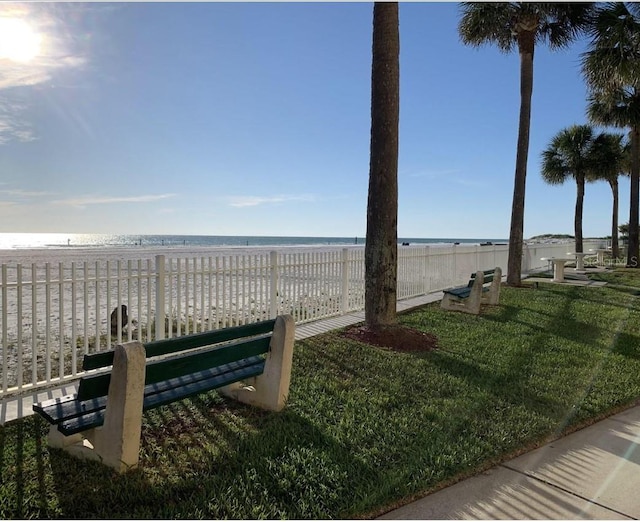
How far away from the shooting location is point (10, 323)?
903cm

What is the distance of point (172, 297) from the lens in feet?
32.7

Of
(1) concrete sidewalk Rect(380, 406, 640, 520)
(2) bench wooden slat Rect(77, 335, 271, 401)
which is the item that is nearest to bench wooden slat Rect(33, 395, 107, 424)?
(2) bench wooden slat Rect(77, 335, 271, 401)

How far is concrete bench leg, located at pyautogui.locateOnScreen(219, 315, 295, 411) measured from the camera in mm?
4168

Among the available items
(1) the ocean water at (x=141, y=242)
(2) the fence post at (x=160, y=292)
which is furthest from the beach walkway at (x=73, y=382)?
(1) the ocean water at (x=141, y=242)

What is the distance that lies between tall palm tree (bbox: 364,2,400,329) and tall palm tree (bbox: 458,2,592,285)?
8590 millimetres

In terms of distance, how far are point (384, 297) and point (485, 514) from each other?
4.52 metres

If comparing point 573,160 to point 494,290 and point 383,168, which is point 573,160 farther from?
point 383,168

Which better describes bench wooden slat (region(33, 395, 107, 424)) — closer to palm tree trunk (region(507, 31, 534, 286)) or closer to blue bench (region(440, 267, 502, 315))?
blue bench (region(440, 267, 502, 315))

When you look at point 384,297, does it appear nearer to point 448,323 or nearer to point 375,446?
point 448,323

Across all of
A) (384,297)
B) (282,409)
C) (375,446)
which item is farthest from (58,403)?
(384,297)

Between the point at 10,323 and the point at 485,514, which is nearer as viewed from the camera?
the point at 485,514

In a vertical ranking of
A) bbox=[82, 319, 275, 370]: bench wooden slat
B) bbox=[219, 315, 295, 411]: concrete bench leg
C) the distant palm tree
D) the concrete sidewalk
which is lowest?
the concrete sidewalk

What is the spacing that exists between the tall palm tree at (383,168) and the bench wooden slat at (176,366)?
142 inches

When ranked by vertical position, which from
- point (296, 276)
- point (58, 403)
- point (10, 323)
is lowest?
point (10, 323)
